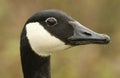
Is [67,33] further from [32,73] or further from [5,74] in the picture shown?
[5,74]

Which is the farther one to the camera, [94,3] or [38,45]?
[94,3]

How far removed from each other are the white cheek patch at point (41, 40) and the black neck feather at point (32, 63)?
43 mm

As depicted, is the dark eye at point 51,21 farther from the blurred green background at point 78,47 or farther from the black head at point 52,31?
the blurred green background at point 78,47

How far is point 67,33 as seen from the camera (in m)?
4.62

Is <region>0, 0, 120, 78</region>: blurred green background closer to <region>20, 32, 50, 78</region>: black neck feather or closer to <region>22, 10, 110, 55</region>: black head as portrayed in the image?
<region>20, 32, 50, 78</region>: black neck feather

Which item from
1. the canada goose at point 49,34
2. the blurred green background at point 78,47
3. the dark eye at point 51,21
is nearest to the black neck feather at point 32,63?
the canada goose at point 49,34

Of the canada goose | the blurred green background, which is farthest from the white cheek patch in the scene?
the blurred green background

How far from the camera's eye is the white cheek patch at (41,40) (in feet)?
15.1

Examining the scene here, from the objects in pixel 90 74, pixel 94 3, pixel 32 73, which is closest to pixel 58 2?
pixel 94 3

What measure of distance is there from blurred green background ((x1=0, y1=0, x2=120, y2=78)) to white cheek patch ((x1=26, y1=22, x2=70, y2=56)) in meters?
2.39

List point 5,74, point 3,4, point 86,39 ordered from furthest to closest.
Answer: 1. point 3,4
2. point 5,74
3. point 86,39

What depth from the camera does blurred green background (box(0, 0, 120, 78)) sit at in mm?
7199

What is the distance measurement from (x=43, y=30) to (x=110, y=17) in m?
3.38

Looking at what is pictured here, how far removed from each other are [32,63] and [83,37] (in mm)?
444
